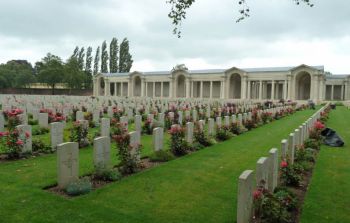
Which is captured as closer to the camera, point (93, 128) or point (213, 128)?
point (213, 128)

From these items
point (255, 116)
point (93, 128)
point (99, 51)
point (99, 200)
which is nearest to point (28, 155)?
point (99, 200)

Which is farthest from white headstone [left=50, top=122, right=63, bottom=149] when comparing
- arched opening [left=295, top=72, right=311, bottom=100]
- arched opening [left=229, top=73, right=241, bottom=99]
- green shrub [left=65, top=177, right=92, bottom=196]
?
arched opening [left=229, top=73, right=241, bottom=99]

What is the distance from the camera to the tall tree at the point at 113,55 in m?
76.1

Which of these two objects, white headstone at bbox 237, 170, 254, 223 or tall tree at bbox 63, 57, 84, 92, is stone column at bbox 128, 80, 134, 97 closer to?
tall tree at bbox 63, 57, 84, 92

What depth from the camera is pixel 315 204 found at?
557 cm

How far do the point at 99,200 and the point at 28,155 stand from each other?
12.9 feet

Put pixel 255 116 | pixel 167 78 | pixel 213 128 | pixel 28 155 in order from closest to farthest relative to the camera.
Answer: pixel 28 155
pixel 213 128
pixel 255 116
pixel 167 78

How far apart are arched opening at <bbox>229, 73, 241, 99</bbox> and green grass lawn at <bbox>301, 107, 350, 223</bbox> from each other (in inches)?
Result: 2124

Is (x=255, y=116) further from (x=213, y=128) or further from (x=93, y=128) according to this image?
(x=93, y=128)

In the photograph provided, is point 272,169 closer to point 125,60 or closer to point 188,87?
point 188,87

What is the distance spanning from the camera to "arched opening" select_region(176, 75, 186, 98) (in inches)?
2712

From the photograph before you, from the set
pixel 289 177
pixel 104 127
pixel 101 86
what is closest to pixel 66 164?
pixel 289 177

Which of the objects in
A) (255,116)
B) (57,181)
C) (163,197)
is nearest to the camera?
(163,197)

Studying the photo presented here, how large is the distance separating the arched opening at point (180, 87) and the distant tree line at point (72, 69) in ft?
52.3
